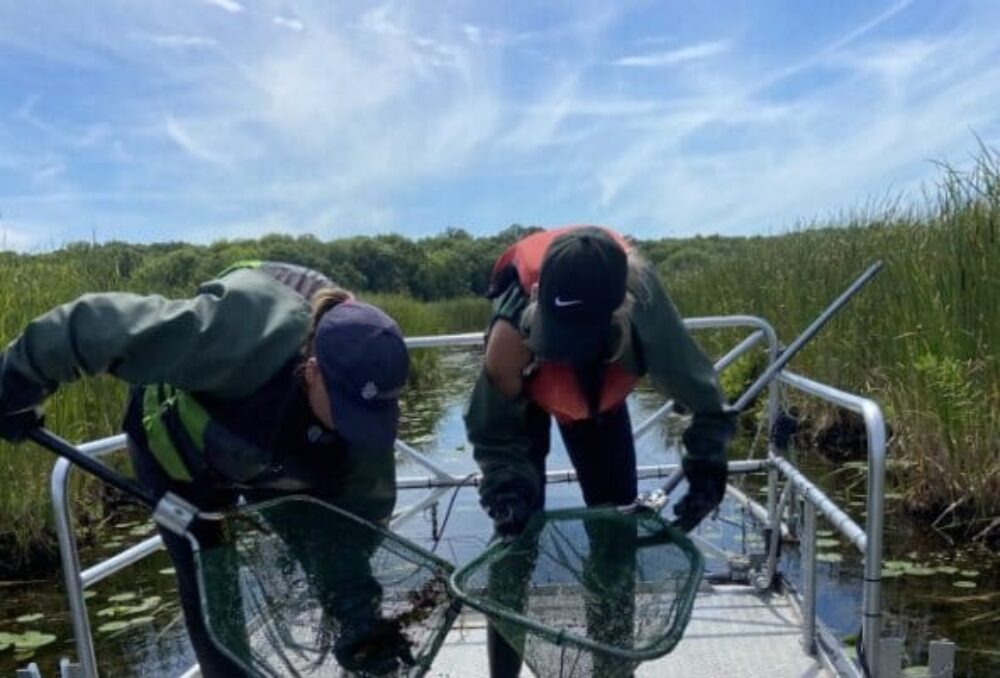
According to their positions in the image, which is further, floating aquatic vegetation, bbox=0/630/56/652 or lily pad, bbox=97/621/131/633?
lily pad, bbox=97/621/131/633

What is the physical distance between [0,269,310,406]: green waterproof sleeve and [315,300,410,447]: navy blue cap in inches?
5.7

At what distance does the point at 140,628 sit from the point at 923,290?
499cm

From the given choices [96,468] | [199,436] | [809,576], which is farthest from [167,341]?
[809,576]

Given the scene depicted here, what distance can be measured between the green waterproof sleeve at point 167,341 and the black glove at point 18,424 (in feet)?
0.27

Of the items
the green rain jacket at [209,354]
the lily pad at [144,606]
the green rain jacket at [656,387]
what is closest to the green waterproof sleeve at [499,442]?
the green rain jacket at [656,387]

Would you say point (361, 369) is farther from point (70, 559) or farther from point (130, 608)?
point (130, 608)

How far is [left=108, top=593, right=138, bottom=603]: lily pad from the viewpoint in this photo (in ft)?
17.6

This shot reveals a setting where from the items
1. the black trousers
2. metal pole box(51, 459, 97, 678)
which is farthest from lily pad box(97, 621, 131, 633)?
the black trousers

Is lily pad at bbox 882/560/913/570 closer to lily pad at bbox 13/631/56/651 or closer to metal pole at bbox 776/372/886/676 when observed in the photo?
metal pole at bbox 776/372/886/676

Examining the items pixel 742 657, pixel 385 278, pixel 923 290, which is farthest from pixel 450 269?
pixel 742 657

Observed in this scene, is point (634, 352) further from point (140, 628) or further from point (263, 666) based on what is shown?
point (140, 628)

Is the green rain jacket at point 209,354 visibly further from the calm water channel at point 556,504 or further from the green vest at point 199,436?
the calm water channel at point 556,504

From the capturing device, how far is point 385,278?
3278 cm

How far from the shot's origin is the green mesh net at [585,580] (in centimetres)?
188
